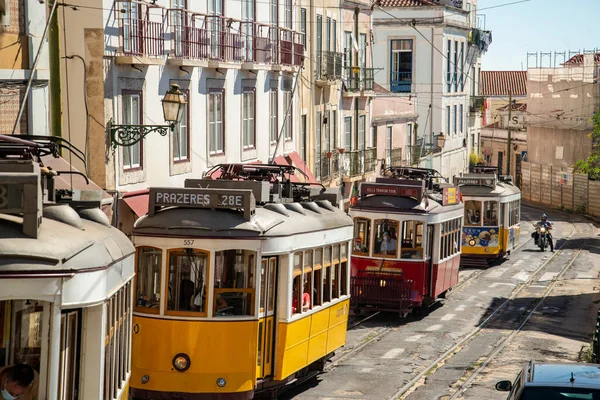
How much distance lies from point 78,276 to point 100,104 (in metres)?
12.0

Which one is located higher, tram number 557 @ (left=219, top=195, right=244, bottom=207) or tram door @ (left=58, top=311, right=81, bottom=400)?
tram number 557 @ (left=219, top=195, right=244, bottom=207)

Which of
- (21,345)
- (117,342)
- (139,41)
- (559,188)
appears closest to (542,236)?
(139,41)

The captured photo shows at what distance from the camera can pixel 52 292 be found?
9039 mm

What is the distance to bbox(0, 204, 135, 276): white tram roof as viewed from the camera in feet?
28.9

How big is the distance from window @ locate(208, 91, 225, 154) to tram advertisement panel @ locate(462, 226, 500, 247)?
Answer: 11985 millimetres

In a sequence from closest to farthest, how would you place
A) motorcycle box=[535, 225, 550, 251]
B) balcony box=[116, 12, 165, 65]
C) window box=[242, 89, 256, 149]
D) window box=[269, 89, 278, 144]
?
balcony box=[116, 12, 165, 65] → window box=[242, 89, 256, 149] → window box=[269, 89, 278, 144] → motorcycle box=[535, 225, 550, 251]

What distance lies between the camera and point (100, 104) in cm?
2097

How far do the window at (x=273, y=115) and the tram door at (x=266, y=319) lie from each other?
1721 cm

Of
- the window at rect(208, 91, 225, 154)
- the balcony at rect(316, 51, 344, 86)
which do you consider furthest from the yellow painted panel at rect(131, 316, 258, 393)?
the balcony at rect(316, 51, 344, 86)

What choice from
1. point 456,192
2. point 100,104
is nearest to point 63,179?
point 100,104

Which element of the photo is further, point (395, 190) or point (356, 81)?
point (356, 81)

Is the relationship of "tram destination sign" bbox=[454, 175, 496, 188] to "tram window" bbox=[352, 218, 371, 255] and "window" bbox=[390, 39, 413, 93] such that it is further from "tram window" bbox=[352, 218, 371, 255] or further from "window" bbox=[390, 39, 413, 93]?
"window" bbox=[390, 39, 413, 93]

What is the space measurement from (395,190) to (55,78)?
314 inches

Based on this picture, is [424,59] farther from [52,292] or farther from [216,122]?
[52,292]
